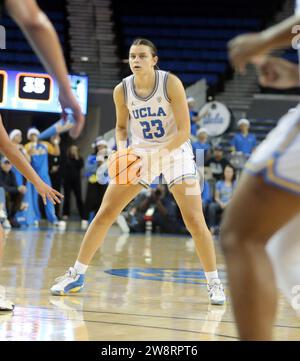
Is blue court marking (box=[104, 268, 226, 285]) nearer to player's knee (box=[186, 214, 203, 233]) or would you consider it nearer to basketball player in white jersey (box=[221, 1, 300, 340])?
player's knee (box=[186, 214, 203, 233])

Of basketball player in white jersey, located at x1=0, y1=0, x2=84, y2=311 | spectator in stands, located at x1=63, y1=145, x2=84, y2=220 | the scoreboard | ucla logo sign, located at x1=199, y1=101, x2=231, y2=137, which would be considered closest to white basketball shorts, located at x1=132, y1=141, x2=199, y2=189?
the scoreboard

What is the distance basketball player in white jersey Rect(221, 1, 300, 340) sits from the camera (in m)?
2.14

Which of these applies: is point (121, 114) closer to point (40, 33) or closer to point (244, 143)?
point (40, 33)

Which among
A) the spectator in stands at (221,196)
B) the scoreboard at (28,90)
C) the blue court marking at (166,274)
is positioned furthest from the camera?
the spectator in stands at (221,196)

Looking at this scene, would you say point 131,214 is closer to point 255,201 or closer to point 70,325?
point 70,325

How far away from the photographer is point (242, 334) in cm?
218

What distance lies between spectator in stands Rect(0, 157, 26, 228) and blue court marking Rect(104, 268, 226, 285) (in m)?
6.36

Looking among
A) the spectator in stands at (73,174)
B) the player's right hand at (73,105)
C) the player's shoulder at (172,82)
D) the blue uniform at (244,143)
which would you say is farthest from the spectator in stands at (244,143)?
the player's right hand at (73,105)

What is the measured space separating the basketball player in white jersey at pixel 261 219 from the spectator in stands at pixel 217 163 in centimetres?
1131

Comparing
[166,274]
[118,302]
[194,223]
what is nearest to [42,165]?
[166,274]

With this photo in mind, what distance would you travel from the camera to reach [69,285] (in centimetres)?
529

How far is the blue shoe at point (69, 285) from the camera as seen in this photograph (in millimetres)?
5227

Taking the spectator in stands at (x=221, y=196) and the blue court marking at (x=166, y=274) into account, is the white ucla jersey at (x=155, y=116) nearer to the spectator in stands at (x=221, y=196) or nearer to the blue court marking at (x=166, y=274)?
the blue court marking at (x=166, y=274)
